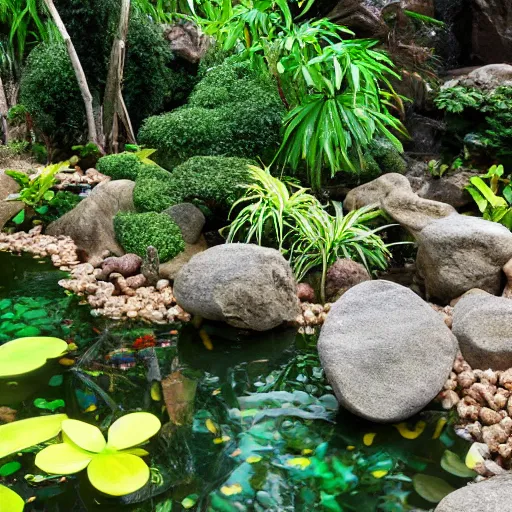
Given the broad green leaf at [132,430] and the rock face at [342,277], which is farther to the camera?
the rock face at [342,277]

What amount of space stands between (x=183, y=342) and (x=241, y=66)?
4.13 metres

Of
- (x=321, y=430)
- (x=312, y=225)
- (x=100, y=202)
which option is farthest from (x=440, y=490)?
(x=100, y=202)

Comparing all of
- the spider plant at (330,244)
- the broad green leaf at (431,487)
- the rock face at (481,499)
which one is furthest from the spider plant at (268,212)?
the rock face at (481,499)

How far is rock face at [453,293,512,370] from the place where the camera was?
3.15 meters

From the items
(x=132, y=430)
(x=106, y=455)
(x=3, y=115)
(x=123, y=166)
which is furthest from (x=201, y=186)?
(x=3, y=115)

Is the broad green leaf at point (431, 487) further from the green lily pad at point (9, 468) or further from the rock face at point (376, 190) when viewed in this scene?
the rock face at point (376, 190)

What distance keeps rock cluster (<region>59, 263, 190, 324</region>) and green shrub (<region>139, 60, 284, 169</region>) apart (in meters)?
1.88

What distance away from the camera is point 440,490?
7.89 feet

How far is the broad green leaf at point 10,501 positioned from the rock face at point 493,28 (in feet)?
31.8

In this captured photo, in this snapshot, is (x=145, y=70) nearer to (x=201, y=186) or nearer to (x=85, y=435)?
(x=201, y=186)

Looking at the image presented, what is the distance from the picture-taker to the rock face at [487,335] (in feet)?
10.3

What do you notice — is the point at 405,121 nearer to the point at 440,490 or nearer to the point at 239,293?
the point at 239,293

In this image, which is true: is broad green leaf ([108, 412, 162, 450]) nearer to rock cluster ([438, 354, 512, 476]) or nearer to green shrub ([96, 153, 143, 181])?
rock cluster ([438, 354, 512, 476])

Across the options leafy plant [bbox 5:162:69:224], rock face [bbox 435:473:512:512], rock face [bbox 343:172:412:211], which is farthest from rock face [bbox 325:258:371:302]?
leafy plant [bbox 5:162:69:224]
